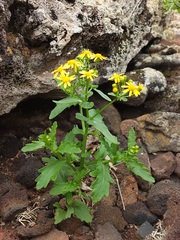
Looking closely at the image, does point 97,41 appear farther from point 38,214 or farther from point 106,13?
point 38,214

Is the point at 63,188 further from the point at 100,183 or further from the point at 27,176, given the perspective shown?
the point at 27,176

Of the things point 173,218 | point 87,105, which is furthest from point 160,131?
point 87,105

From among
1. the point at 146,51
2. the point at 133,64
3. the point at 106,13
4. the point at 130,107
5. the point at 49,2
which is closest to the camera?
the point at 49,2

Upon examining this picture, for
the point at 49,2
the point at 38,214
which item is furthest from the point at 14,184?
the point at 49,2

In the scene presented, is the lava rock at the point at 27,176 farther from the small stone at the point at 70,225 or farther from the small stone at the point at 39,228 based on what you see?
the small stone at the point at 70,225

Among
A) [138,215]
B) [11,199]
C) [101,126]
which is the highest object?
[101,126]

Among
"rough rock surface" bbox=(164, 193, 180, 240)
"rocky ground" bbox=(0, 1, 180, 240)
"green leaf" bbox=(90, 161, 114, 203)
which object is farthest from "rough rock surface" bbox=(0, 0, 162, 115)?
"rough rock surface" bbox=(164, 193, 180, 240)

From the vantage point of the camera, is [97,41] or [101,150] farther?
[97,41]
